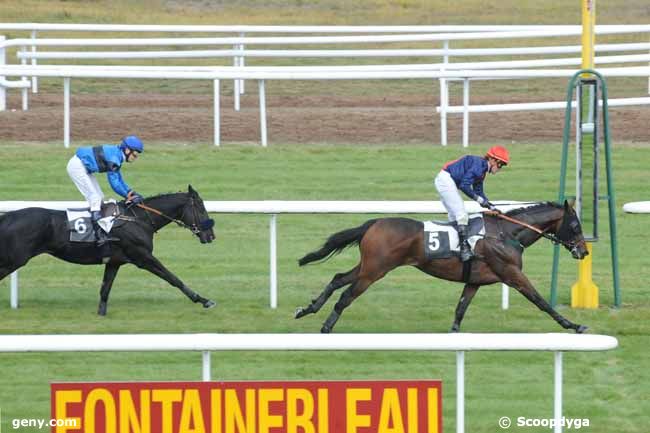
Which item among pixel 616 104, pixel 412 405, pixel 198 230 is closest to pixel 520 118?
pixel 616 104

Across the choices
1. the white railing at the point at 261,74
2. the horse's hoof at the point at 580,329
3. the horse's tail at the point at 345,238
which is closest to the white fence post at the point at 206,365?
the horse's tail at the point at 345,238

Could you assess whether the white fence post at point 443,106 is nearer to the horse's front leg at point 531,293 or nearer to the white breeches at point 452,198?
the white breeches at point 452,198

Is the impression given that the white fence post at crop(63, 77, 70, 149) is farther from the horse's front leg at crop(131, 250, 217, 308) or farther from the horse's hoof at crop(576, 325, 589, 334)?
the horse's hoof at crop(576, 325, 589, 334)

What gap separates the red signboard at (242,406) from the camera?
6.52m

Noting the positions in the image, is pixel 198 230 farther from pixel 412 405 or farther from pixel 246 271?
pixel 412 405

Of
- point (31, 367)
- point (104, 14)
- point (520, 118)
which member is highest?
point (104, 14)

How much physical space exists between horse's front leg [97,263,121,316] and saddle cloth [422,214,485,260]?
2.05 m

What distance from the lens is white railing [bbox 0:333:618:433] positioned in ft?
21.3

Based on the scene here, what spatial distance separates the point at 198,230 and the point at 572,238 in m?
2.38

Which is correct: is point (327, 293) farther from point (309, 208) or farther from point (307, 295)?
point (307, 295)

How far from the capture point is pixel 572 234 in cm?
970

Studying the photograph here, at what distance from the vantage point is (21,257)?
9867mm

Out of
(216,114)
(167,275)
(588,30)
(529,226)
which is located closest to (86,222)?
(167,275)

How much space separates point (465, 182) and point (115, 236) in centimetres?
225
